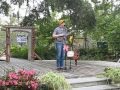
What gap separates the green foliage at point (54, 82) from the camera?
23.7ft

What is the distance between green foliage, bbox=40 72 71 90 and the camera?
7230mm

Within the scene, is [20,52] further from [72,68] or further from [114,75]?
[114,75]

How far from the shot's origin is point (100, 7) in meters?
21.4

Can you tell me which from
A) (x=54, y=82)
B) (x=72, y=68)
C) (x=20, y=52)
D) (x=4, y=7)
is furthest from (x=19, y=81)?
(x=20, y=52)

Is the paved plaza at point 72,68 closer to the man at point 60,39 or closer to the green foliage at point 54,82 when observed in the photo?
the man at point 60,39

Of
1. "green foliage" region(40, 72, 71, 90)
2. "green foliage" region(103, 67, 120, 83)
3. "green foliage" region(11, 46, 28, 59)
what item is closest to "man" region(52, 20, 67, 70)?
"green foliage" region(103, 67, 120, 83)

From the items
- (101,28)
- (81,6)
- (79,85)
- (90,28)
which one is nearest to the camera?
(79,85)

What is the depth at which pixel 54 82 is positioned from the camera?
725 centimetres

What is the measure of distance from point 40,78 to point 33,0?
10931mm

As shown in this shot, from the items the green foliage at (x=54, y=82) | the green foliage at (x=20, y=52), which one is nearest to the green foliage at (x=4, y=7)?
the green foliage at (x=20, y=52)

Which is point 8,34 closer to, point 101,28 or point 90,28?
point 90,28

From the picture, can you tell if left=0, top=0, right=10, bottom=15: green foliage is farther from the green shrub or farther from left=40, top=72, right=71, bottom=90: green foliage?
left=40, top=72, right=71, bottom=90: green foliage

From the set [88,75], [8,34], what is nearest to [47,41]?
[8,34]

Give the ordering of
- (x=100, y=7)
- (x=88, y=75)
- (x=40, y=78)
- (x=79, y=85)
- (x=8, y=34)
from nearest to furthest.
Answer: (x=40, y=78)
(x=79, y=85)
(x=88, y=75)
(x=8, y=34)
(x=100, y=7)
